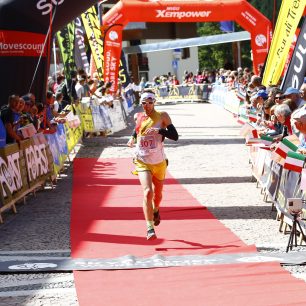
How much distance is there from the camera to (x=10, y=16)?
1602cm

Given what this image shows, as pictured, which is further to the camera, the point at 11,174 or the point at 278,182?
the point at 11,174

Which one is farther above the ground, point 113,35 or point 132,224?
point 113,35

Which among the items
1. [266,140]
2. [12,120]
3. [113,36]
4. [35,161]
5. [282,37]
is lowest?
[35,161]

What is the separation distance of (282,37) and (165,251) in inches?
339

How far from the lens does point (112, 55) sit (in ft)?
98.4

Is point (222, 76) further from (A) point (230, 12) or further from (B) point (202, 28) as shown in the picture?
(B) point (202, 28)

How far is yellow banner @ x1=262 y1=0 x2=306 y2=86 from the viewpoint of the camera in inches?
617

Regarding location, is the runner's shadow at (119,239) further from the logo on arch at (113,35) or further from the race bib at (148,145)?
the logo on arch at (113,35)

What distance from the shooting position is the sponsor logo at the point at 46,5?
16.0 metres

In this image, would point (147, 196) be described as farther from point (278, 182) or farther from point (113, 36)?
point (113, 36)

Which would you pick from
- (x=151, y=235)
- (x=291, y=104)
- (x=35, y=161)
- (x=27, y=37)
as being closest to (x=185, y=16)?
(x=27, y=37)

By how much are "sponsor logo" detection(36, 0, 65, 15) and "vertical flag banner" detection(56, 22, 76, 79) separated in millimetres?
6937

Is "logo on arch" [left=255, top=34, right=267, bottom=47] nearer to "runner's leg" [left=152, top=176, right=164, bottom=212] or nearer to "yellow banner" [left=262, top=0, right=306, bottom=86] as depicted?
"yellow banner" [left=262, top=0, right=306, bottom=86]

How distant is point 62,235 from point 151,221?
1.29m
